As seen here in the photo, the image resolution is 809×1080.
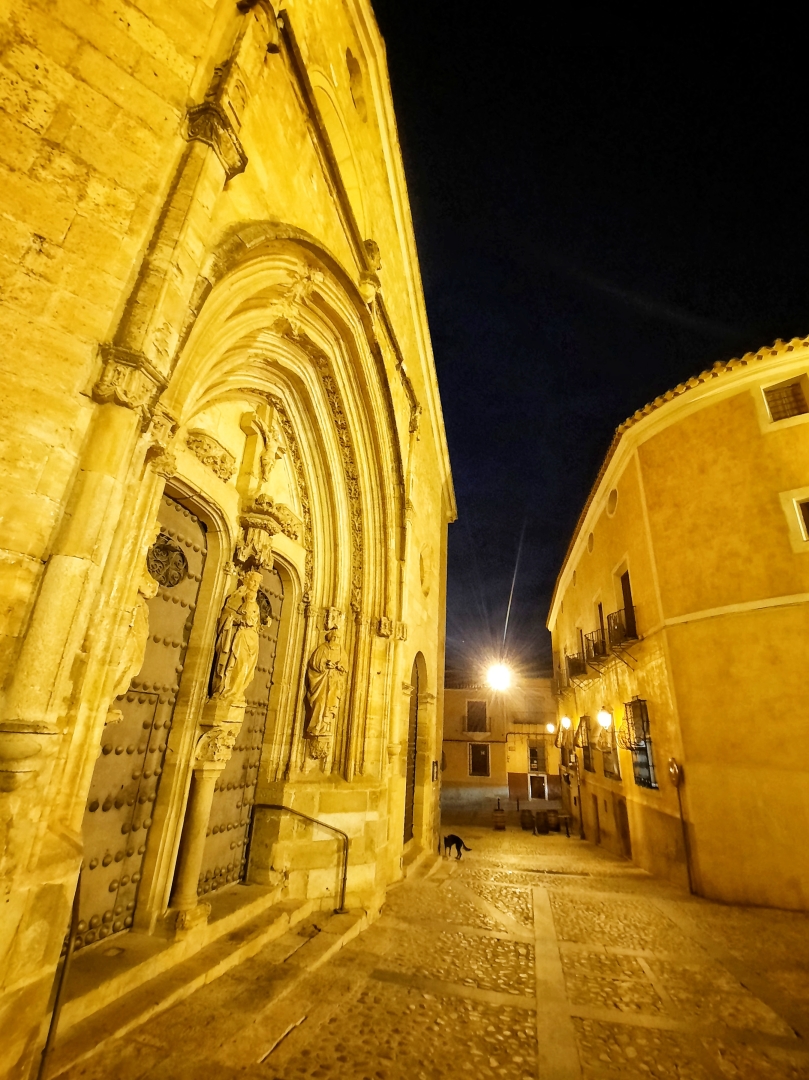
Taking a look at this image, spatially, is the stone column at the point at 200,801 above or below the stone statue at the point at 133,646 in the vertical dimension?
below

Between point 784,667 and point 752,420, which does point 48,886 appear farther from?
point 752,420

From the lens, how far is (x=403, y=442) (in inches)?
274

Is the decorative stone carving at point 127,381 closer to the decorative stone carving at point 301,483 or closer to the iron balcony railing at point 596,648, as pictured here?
the decorative stone carving at point 301,483

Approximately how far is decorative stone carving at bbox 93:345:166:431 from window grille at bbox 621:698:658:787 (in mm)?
10406

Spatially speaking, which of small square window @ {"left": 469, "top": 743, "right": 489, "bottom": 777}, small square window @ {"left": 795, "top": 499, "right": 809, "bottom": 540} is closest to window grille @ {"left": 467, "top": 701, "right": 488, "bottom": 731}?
small square window @ {"left": 469, "top": 743, "right": 489, "bottom": 777}

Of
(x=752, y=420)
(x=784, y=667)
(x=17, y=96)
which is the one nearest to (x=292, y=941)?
(x=17, y=96)

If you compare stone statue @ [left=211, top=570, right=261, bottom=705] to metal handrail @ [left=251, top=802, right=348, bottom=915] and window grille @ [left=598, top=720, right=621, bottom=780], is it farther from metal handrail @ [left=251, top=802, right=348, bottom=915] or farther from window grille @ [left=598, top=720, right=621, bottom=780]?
window grille @ [left=598, top=720, right=621, bottom=780]

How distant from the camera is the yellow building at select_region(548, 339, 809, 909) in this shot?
7.23 m

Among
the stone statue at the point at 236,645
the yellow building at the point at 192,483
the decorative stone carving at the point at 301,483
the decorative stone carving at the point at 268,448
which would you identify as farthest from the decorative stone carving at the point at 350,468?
the stone statue at the point at 236,645

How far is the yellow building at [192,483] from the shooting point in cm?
181

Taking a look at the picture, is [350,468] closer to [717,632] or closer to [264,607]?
[264,607]

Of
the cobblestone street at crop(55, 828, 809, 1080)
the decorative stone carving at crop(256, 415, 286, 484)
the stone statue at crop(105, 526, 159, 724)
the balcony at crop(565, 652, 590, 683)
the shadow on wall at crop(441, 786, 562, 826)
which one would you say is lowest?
the shadow on wall at crop(441, 786, 562, 826)

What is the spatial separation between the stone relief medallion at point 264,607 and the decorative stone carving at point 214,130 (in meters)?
3.74

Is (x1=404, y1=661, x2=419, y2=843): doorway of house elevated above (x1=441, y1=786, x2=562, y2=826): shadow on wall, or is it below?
above
